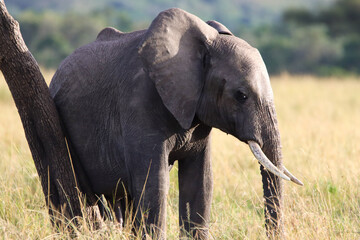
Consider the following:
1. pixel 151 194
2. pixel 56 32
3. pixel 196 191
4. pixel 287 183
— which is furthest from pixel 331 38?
pixel 151 194

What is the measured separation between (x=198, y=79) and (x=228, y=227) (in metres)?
1.31

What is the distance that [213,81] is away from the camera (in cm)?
407

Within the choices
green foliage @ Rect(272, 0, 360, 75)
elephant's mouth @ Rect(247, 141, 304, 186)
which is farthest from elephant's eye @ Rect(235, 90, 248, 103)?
green foliage @ Rect(272, 0, 360, 75)

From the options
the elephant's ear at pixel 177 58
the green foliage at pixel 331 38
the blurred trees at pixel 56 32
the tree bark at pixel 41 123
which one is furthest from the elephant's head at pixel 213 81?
the blurred trees at pixel 56 32

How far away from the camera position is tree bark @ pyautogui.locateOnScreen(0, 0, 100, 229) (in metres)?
4.33

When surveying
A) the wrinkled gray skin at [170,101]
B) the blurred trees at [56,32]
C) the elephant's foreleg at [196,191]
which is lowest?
the elephant's foreleg at [196,191]

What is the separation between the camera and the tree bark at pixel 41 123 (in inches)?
171

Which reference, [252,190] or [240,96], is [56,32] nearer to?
[252,190]

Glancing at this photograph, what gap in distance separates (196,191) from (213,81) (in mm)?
857

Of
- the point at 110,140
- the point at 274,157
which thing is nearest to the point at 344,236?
the point at 274,157

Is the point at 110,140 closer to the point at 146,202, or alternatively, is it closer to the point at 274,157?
the point at 146,202

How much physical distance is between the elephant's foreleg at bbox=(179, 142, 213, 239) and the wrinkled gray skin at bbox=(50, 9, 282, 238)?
0.09 metres

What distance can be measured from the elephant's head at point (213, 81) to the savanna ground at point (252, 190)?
655 millimetres

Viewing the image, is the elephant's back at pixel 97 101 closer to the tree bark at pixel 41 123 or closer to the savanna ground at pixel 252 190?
the tree bark at pixel 41 123
